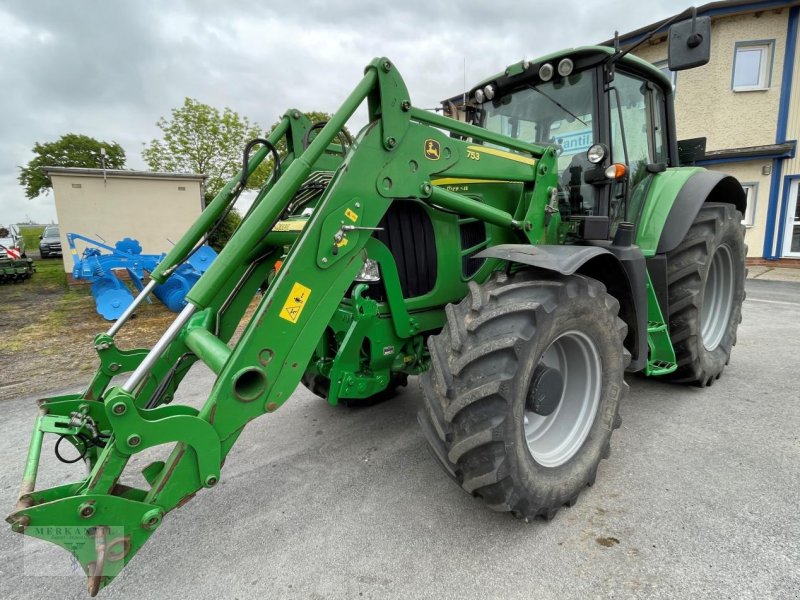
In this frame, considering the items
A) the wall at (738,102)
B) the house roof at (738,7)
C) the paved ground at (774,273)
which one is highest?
the house roof at (738,7)

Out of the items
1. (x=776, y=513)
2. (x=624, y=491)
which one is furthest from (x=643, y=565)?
(x=776, y=513)

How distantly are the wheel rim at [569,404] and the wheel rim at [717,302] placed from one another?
2.37 meters

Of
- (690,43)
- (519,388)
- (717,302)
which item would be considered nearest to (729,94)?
(717,302)

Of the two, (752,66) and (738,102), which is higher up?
(752,66)

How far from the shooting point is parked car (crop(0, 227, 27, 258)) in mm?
13336

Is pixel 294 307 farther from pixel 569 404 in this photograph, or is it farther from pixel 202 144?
pixel 202 144

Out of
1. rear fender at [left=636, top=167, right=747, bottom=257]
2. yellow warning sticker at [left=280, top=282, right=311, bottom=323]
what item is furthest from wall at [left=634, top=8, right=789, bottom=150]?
yellow warning sticker at [left=280, top=282, right=311, bottom=323]

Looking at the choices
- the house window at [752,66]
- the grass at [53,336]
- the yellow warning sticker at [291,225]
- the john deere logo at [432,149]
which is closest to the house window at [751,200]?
the house window at [752,66]

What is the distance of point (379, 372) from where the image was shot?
8.84 ft

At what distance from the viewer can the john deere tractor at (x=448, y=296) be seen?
1760 millimetres

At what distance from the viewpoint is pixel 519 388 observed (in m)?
2.00

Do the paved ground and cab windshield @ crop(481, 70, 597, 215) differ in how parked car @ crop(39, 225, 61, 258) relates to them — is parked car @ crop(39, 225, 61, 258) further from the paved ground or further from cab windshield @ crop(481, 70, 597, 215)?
the paved ground

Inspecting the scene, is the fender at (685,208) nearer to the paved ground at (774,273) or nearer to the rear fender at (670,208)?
the rear fender at (670,208)

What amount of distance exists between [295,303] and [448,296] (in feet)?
4.03
